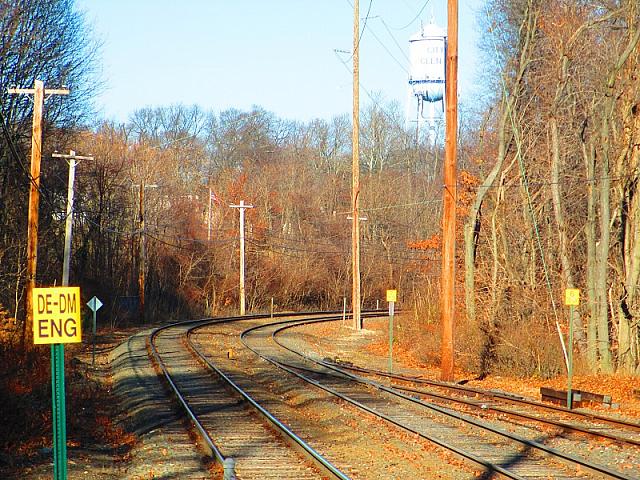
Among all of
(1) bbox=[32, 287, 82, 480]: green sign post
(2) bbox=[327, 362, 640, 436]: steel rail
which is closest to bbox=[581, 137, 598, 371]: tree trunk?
(2) bbox=[327, 362, 640, 436]: steel rail

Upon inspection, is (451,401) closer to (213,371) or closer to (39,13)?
(213,371)

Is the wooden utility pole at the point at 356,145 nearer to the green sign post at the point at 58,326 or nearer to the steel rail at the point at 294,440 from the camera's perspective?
the steel rail at the point at 294,440

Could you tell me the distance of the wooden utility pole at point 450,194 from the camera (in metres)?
22.6

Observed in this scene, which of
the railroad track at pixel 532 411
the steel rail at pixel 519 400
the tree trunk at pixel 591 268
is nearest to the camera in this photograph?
the railroad track at pixel 532 411

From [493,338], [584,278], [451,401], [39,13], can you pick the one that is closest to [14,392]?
[451,401]

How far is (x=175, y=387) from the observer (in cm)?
2066

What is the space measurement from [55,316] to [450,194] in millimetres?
15338

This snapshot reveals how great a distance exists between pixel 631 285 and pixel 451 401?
8.89 meters

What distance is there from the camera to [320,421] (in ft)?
53.9

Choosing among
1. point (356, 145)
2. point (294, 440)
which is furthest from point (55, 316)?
point (356, 145)

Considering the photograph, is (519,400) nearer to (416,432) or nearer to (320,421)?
(320,421)

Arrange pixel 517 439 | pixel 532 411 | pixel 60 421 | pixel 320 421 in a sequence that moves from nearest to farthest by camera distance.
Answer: pixel 60 421 → pixel 517 439 → pixel 320 421 → pixel 532 411

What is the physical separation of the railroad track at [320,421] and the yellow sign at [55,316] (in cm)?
338

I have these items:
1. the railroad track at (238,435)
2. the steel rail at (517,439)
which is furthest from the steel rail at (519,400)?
the railroad track at (238,435)
